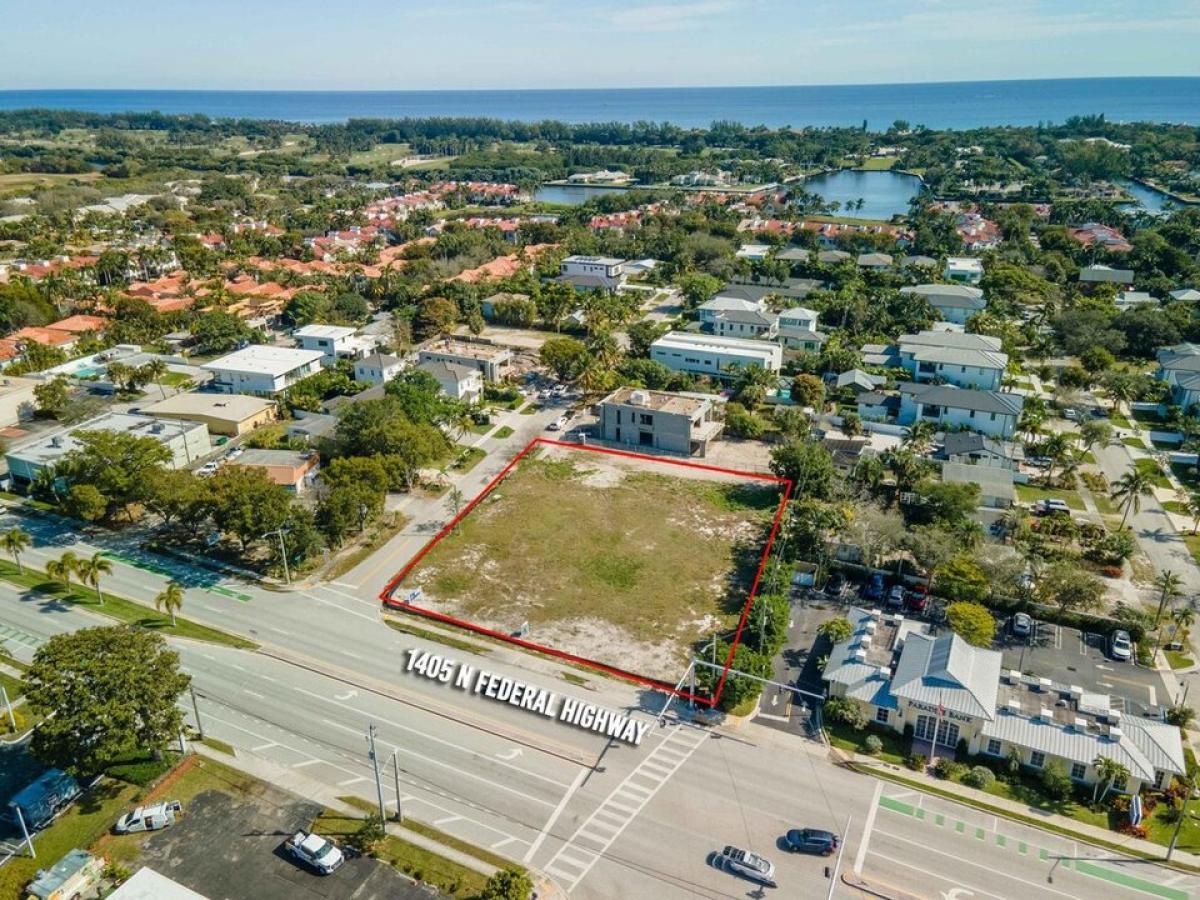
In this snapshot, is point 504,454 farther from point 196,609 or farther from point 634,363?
point 196,609

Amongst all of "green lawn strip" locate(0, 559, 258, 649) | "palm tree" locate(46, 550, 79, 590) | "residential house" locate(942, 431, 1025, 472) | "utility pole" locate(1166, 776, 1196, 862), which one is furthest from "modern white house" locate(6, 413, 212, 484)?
"utility pole" locate(1166, 776, 1196, 862)

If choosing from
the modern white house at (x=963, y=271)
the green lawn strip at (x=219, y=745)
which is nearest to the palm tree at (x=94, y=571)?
the green lawn strip at (x=219, y=745)

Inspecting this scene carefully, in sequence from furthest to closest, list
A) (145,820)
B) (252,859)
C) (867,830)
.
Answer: (867,830), (145,820), (252,859)

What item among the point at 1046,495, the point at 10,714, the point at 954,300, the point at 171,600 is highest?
the point at 954,300

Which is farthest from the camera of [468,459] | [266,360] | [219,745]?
[266,360]

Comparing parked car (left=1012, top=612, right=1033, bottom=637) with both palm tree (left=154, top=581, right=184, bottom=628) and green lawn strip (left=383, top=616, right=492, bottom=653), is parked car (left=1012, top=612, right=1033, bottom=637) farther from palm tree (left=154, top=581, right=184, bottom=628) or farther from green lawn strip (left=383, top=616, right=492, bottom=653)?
palm tree (left=154, top=581, right=184, bottom=628)

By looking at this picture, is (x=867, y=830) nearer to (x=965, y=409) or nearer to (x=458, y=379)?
(x=965, y=409)

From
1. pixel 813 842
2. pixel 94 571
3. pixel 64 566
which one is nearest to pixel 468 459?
pixel 94 571
